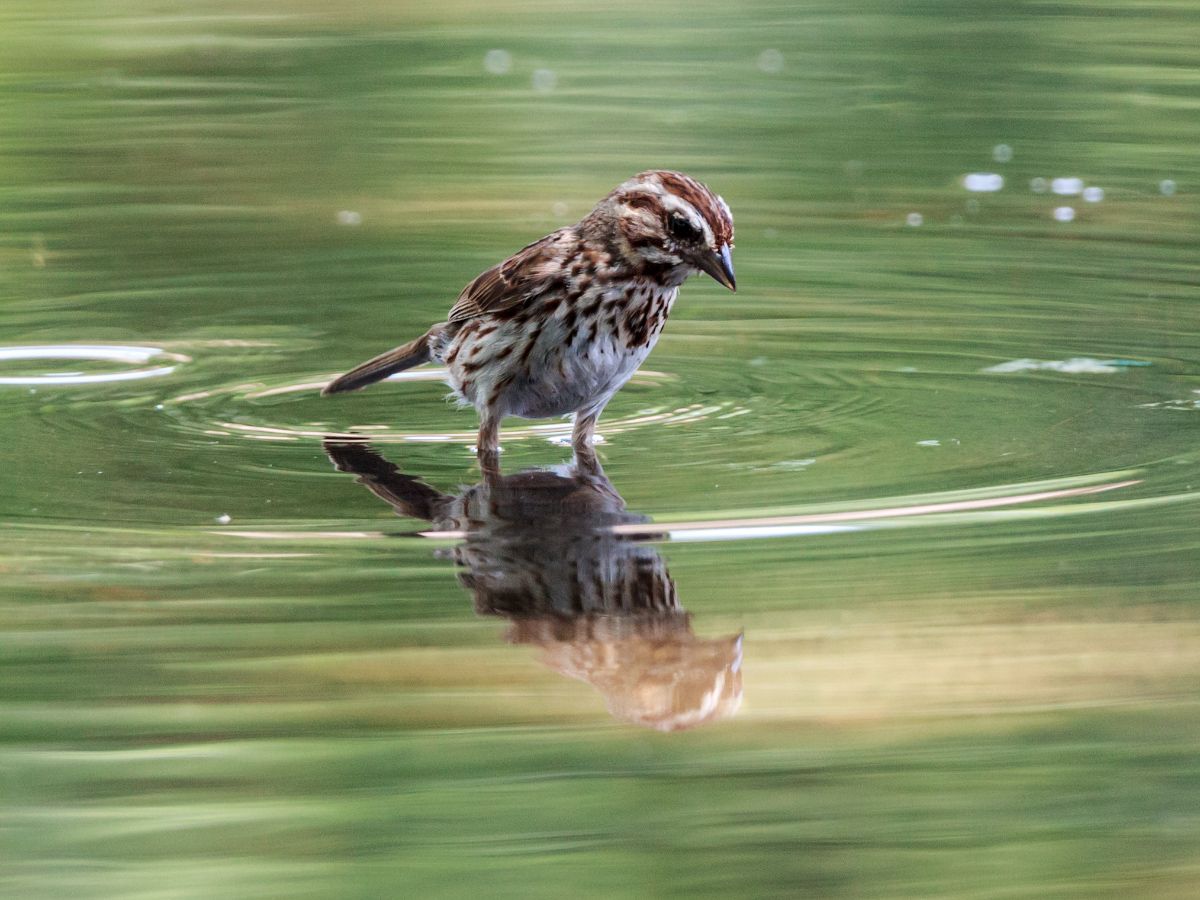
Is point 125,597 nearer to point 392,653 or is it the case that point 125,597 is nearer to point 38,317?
point 392,653

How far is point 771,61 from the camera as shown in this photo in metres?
14.9

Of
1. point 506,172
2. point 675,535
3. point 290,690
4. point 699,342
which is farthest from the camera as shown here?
point 506,172

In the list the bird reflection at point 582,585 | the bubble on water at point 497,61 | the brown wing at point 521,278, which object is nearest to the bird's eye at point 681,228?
the brown wing at point 521,278

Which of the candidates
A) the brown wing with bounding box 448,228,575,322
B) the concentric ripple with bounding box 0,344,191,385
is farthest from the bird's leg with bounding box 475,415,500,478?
the concentric ripple with bounding box 0,344,191,385

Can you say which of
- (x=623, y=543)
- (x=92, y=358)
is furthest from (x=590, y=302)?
(x=92, y=358)

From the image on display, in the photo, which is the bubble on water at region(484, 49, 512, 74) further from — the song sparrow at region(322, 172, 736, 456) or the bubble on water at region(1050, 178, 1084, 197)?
the song sparrow at region(322, 172, 736, 456)

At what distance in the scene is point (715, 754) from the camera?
3893 millimetres

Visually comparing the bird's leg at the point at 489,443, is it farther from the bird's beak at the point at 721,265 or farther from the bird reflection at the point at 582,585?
the bird's beak at the point at 721,265

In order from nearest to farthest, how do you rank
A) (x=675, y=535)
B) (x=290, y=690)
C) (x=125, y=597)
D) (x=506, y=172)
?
(x=290, y=690)
(x=125, y=597)
(x=675, y=535)
(x=506, y=172)

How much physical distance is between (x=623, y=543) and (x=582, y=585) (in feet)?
1.23

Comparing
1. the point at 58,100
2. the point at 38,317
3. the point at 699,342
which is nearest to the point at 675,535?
the point at 699,342

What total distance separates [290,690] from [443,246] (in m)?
5.84

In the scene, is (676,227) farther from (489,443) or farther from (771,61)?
(771,61)

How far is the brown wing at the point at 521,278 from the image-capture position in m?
6.69
